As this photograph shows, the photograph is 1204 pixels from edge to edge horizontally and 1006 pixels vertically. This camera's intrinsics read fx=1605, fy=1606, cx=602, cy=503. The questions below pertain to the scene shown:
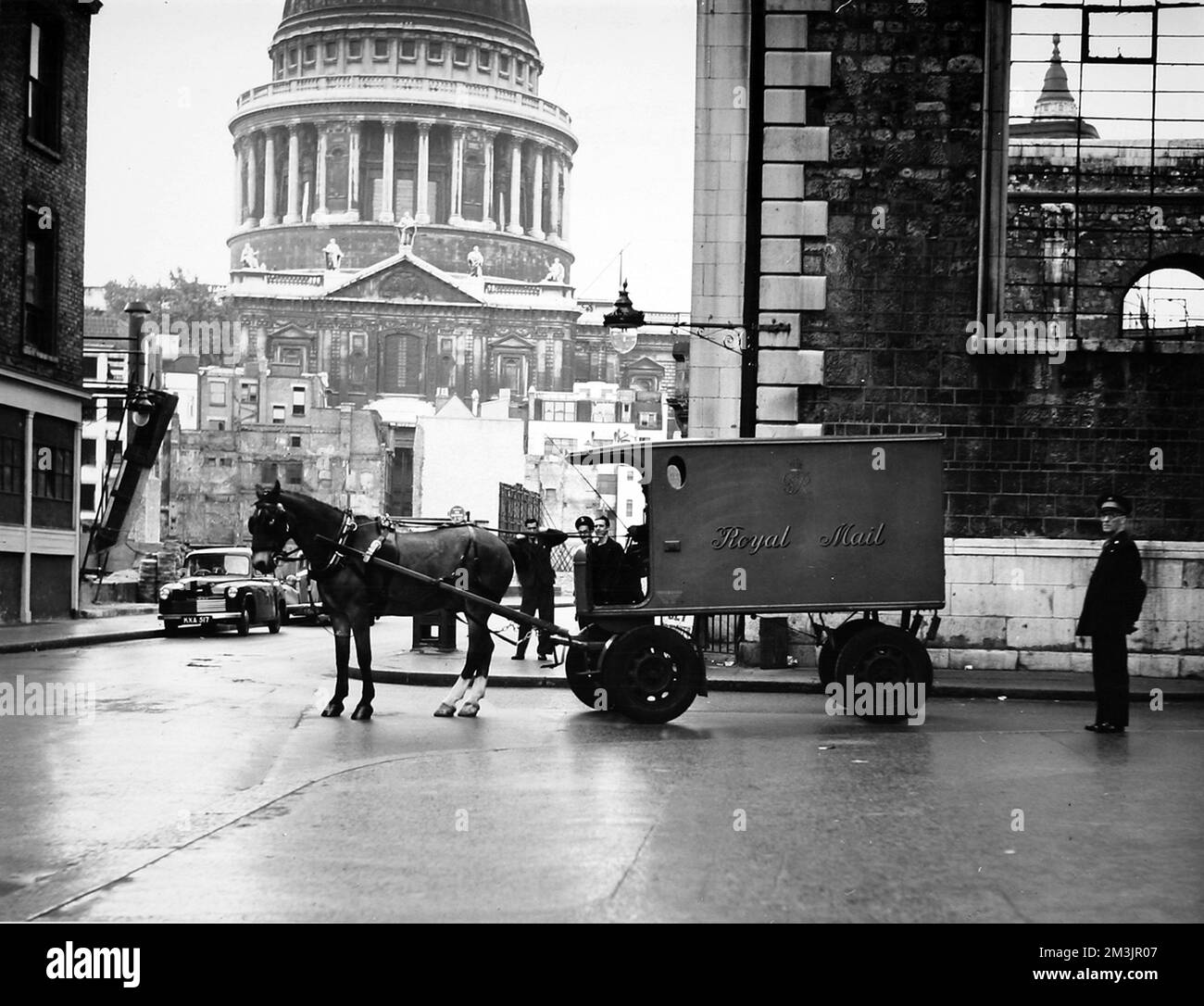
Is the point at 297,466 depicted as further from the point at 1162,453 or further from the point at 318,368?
the point at 1162,453

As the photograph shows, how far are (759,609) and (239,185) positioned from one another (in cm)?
13085

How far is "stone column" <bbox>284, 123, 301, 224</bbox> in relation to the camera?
132m

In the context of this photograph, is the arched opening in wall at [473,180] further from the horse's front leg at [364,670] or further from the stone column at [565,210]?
the horse's front leg at [364,670]

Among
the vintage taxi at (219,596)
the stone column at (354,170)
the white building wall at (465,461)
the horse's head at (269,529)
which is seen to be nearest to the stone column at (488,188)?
the stone column at (354,170)

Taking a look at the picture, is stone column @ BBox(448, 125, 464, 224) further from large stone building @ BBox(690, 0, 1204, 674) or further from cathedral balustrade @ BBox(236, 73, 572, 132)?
large stone building @ BBox(690, 0, 1204, 674)

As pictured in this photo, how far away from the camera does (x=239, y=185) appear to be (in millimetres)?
137625

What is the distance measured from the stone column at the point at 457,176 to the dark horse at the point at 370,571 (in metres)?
119

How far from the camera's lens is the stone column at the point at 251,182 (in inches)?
5295

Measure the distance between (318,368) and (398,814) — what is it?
115m

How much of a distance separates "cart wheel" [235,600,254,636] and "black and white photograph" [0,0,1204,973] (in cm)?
12

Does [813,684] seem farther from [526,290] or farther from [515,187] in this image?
[515,187]

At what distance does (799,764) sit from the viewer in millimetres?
11336
